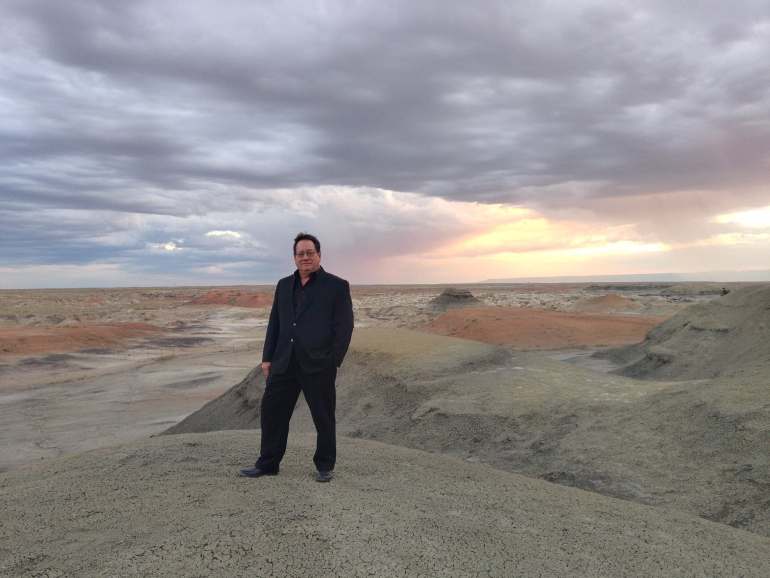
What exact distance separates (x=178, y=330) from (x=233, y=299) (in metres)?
36.1

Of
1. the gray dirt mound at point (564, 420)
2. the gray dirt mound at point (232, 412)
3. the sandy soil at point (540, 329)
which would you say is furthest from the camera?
the sandy soil at point (540, 329)

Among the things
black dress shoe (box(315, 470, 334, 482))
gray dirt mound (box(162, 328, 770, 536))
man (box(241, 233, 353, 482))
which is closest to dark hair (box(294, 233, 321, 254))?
man (box(241, 233, 353, 482))

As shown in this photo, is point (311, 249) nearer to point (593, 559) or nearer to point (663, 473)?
point (593, 559)

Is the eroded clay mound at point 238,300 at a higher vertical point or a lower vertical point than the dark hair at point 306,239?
lower

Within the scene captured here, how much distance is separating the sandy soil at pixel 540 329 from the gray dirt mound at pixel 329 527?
20.6 meters

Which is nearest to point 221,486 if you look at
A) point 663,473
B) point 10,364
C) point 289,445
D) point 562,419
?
point 289,445

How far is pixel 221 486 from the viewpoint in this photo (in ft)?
14.7

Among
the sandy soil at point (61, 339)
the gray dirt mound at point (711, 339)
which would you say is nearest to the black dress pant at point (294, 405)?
the gray dirt mound at point (711, 339)

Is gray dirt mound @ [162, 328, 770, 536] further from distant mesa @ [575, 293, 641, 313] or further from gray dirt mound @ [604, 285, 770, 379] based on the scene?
distant mesa @ [575, 293, 641, 313]

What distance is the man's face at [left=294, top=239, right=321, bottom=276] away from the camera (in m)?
4.80

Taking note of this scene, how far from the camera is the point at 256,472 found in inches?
188

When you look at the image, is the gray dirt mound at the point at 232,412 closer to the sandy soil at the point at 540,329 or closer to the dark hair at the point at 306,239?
the dark hair at the point at 306,239

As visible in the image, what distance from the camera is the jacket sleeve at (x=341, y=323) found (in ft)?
15.5

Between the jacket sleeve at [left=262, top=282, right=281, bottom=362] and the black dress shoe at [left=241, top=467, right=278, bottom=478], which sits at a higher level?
the jacket sleeve at [left=262, top=282, right=281, bottom=362]
